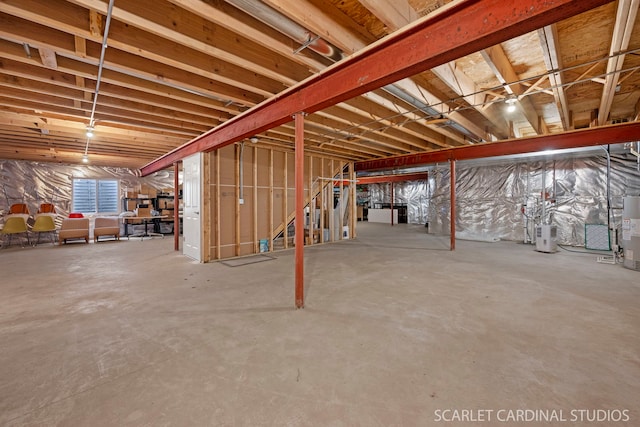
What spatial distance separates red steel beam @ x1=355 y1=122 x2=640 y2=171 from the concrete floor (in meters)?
2.29

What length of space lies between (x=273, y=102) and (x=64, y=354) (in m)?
3.10

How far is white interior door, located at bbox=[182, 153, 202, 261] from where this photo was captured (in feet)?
17.4

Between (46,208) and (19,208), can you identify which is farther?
(46,208)

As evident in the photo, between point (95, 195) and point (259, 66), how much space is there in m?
9.58

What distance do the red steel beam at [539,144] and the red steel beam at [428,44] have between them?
4.68m

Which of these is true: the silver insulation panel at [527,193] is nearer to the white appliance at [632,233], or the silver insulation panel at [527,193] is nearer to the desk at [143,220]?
the white appliance at [632,233]

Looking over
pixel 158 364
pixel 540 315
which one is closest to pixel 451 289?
pixel 540 315

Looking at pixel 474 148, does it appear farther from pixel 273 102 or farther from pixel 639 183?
pixel 273 102

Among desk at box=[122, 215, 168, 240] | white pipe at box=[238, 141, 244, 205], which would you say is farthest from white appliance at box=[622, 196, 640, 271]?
desk at box=[122, 215, 168, 240]

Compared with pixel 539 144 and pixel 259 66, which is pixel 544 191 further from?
pixel 259 66

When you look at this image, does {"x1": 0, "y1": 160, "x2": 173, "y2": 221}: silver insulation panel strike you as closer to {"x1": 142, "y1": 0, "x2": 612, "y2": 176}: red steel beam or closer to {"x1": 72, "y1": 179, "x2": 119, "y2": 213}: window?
{"x1": 72, "y1": 179, "x2": 119, "y2": 213}: window

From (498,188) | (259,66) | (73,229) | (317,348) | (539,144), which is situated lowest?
(317,348)

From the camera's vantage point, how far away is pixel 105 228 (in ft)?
25.8

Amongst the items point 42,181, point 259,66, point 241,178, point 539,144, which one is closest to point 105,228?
point 42,181
